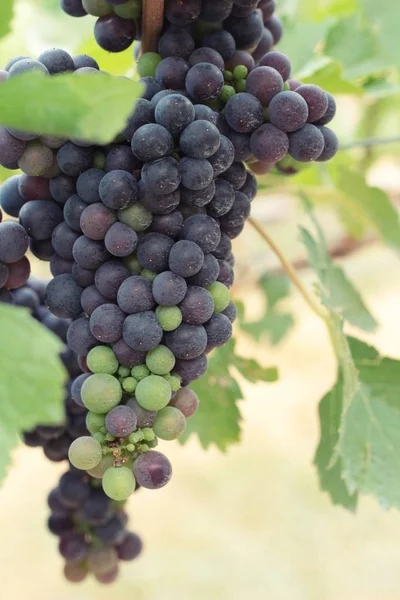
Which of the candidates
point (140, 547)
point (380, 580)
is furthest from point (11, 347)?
point (380, 580)

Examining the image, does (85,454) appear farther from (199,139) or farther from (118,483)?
(199,139)

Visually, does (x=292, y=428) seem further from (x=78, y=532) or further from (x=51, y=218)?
(x=51, y=218)

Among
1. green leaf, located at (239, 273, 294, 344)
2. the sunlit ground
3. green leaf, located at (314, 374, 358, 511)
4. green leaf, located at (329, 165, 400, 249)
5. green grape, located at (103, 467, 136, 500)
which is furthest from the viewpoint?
the sunlit ground

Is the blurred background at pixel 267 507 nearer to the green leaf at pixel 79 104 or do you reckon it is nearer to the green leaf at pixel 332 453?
the green leaf at pixel 332 453

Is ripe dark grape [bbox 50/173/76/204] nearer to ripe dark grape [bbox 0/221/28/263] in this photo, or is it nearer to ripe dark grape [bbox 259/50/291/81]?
ripe dark grape [bbox 0/221/28/263]

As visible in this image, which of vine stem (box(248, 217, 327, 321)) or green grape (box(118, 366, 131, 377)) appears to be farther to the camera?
vine stem (box(248, 217, 327, 321))

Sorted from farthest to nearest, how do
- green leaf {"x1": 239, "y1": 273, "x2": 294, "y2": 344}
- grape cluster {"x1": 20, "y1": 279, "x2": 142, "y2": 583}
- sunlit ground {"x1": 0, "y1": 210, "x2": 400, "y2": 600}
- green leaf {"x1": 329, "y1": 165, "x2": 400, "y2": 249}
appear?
1. sunlit ground {"x1": 0, "y1": 210, "x2": 400, "y2": 600}
2. green leaf {"x1": 239, "y1": 273, "x2": 294, "y2": 344}
3. green leaf {"x1": 329, "y1": 165, "x2": 400, "y2": 249}
4. grape cluster {"x1": 20, "y1": 279, "x2": 142, "y2": 583}

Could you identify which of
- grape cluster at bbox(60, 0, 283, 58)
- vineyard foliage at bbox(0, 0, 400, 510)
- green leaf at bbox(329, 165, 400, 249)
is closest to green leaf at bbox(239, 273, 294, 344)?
vineyard foliage at bbox(0, 0, 400, 510)
